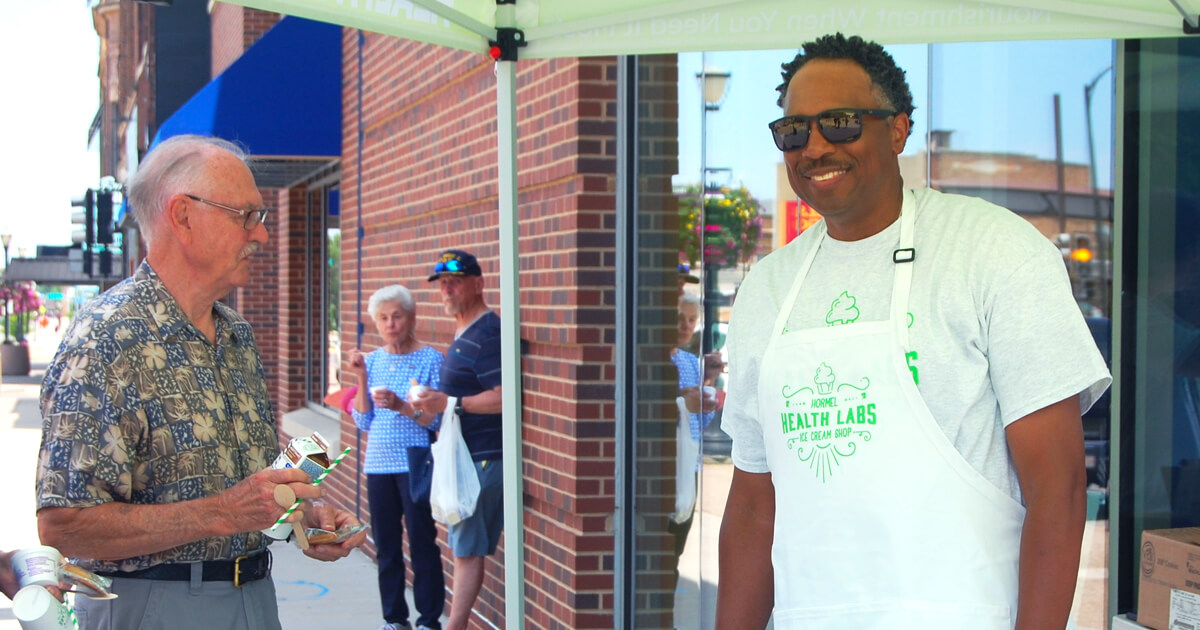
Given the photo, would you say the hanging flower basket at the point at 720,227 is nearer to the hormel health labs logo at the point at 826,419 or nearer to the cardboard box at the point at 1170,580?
the cardboard box at the point at 1170,580

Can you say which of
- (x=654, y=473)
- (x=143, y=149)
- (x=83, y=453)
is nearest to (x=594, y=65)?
(x=654, y=473)

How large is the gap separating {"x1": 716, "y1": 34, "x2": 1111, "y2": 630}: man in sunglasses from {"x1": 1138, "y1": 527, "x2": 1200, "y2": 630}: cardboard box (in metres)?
1.56

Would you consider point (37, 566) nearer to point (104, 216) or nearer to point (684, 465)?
point (684, 465)

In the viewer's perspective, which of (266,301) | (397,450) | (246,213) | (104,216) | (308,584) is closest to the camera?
(246,213)

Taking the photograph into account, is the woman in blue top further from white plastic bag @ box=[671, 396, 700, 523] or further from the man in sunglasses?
the man in sunglasses

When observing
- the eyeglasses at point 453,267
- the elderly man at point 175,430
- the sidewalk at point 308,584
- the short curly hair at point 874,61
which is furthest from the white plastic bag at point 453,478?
the short curly hair at point 874,61

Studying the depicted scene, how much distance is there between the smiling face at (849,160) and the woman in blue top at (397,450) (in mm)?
4042

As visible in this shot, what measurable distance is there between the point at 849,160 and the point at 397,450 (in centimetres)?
448

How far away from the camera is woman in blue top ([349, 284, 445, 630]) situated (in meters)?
6.23

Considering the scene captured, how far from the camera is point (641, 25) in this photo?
318 cm

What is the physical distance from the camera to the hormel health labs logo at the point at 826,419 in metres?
2.10

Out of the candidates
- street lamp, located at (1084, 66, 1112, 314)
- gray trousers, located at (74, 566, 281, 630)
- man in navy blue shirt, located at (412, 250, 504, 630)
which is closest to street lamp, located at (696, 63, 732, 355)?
man in navy blue shirt, located at (412, 250, 504, 630)

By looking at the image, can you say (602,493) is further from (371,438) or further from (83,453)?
Result: (83,453)

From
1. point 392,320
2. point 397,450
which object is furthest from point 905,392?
point 392,320
